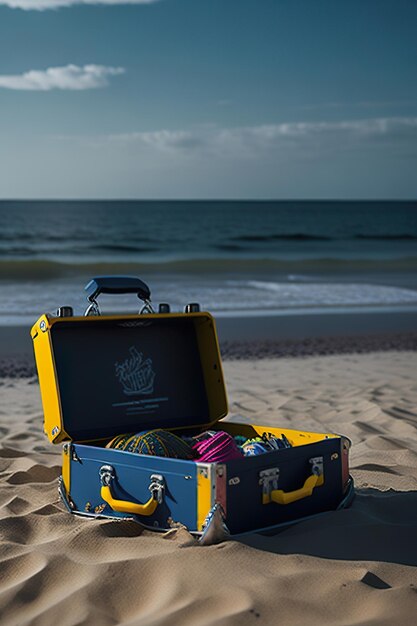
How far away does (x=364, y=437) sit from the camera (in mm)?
5320

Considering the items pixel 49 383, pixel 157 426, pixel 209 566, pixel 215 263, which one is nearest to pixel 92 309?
pixel 49 383

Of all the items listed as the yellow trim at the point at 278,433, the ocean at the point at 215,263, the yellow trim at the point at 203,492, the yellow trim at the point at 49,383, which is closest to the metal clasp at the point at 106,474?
the yellow trim at the point at 49,383

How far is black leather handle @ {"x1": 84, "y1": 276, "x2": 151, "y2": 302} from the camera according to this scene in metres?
4.08

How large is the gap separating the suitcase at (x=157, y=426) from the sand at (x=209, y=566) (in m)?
0.10

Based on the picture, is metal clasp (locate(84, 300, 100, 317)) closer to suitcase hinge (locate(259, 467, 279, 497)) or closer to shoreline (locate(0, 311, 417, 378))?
suitcase hinge (locate(259, 467, 279, 497))

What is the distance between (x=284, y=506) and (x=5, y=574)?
1.16 metres

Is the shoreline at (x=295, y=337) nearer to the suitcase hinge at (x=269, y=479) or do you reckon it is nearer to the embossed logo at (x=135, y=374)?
the embossed logo at (x=135, y=374)

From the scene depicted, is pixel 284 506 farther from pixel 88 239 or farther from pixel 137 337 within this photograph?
pixel 88 239

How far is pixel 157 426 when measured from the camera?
14.1 ft

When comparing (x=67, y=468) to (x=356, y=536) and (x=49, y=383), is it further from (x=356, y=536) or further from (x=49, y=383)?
(x=356, y=536)

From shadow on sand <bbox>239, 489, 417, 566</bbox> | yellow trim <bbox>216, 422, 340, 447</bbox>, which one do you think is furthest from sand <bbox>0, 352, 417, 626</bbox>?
yellow trim <bbox>216, 422, 340, 447</bbox>

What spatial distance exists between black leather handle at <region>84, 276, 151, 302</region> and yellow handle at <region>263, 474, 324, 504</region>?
4.04ft

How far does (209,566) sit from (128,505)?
0.57 m

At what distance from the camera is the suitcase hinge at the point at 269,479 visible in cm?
345
